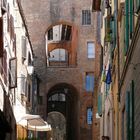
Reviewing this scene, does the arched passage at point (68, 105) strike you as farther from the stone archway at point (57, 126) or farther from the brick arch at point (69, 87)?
the stone archway at point (57, 126)

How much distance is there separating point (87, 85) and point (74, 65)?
230 centimetres

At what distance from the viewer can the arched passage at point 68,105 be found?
53625 mm

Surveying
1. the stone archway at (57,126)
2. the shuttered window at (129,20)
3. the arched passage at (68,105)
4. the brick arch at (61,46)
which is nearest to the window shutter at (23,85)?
the arched passage at (68,105)

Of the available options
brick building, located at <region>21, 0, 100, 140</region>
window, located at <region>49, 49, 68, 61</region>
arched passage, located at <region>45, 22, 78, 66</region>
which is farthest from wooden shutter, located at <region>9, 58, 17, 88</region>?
window, located at <region>49, 49, 68, 61</region>

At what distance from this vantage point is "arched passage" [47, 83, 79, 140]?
53625mm

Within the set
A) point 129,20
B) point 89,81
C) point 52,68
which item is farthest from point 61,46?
point 129,20

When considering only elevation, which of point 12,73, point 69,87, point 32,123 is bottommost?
point 32,123

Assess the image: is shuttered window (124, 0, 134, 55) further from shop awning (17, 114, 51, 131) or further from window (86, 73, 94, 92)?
window (86, 73, 94, 92)

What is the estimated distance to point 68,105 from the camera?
64438mm

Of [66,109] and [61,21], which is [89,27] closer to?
[61,21]

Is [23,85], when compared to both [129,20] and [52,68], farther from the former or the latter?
[129,20]

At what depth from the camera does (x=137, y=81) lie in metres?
11.5

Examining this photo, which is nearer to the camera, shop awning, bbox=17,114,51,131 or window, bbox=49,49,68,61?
shop awning, bbox=17,114,51,131

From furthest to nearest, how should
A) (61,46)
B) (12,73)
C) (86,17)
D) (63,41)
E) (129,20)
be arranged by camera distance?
(63,41) < (61,46) < (86,17) < (12,73) < (129,20)
